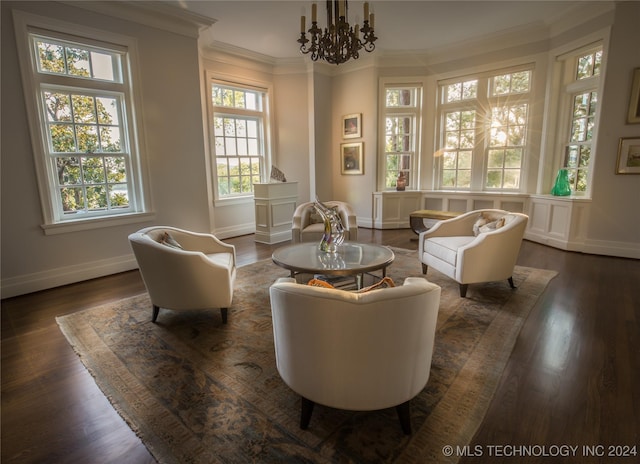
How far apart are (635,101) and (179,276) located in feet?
18.5

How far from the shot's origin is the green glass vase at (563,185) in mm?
5043

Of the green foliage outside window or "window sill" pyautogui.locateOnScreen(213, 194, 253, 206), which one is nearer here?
the green foliage outside window

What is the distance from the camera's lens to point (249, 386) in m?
2.02

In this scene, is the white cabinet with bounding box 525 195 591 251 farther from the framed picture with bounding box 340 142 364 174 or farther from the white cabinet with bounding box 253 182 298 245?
the white cabinet with bounding box 253 182 298 245

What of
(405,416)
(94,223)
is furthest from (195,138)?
(405,416)

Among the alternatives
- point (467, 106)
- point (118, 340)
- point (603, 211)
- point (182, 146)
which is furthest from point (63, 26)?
point (603, 211)

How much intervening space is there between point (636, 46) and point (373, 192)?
13.5ft

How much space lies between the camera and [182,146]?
4762mm

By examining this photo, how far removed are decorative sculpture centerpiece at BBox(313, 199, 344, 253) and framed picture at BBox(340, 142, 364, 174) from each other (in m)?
3.86

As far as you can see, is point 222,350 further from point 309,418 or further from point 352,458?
point 352,458

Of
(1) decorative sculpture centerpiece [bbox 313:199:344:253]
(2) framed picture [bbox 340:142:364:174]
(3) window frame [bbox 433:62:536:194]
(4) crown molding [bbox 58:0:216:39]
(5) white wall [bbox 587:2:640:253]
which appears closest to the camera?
(1) decorative sculpture centerpiece [bbox 313:199:344:253]

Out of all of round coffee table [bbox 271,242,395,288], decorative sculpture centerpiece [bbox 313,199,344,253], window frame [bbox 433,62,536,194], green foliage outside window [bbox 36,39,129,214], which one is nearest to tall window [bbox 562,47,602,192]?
window frame [bbox 433,62,536,194]

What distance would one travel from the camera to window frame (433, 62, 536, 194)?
5.61 m

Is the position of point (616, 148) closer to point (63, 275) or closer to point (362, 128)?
point (362, 128)
